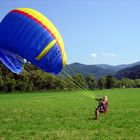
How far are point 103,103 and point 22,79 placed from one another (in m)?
65.9

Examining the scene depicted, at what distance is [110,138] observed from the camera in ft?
45.3

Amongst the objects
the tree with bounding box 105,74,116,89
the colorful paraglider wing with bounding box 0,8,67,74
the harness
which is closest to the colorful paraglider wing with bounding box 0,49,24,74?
the colorful paraglider wing with bounding box 0,8,67,74

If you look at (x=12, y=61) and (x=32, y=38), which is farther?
(x=12, y=61)

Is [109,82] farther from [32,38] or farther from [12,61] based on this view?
[32,38]

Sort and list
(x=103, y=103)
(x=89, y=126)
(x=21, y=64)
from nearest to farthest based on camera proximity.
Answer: (x=21, y=64) < (x=89, y=126) < (x=103, y=103)

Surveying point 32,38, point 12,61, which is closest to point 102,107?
point 12,61

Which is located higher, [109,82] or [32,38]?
[109,82]

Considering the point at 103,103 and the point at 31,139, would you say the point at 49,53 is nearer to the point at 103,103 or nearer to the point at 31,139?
the point at 31,139

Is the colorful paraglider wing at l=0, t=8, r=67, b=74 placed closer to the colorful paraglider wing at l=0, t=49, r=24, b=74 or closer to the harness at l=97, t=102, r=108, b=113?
the colorful paraglider wing at l=0, t=49, r=24, b=74

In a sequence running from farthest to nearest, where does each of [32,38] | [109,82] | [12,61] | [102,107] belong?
1. [109,82]
2. [102,107]
3. [12,61]
4. [32,38]

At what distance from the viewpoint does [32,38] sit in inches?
513

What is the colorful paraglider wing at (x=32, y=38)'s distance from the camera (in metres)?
13.1

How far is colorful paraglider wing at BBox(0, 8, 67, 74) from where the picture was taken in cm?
1306

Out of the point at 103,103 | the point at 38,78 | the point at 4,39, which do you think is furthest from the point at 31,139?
the point at 38,78
